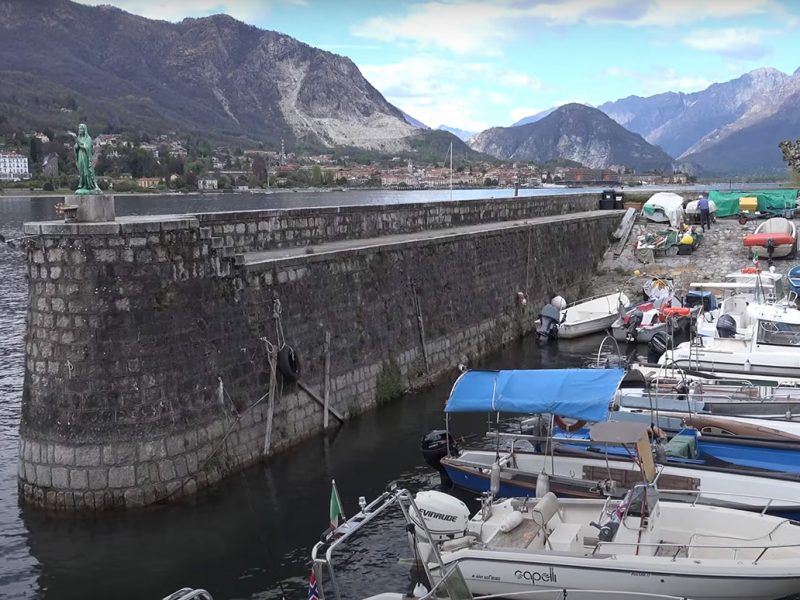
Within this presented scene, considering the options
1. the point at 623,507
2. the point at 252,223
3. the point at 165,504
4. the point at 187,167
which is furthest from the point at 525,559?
the point at 187,167

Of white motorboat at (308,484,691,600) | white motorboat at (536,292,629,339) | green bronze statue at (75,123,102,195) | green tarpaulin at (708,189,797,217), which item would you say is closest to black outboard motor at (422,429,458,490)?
white motorboat at (308,484,691,600)

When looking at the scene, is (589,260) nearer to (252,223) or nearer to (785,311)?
(785,311)

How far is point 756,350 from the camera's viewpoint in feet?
70.0

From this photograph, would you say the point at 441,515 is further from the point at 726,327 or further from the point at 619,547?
the point at 726,327

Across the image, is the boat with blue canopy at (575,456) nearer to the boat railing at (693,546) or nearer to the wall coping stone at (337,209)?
the boat railing at (693,546)

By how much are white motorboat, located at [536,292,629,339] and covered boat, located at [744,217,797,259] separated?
827 centimetres

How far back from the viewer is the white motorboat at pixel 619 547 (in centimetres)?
1016

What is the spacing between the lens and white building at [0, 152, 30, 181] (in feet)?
488

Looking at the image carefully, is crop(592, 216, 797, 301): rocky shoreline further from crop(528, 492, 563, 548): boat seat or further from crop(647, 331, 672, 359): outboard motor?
crop(528, 492, 563, 548): boat seat

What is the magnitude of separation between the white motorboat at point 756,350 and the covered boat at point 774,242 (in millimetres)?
14236

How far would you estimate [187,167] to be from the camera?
179125mm

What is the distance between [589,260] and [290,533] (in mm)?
27662

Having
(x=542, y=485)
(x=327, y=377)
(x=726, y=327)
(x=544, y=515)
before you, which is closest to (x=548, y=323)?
(x=726, y=327)

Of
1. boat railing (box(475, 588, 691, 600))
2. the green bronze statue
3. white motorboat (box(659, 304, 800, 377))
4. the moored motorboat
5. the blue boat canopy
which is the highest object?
the green bronze statue
